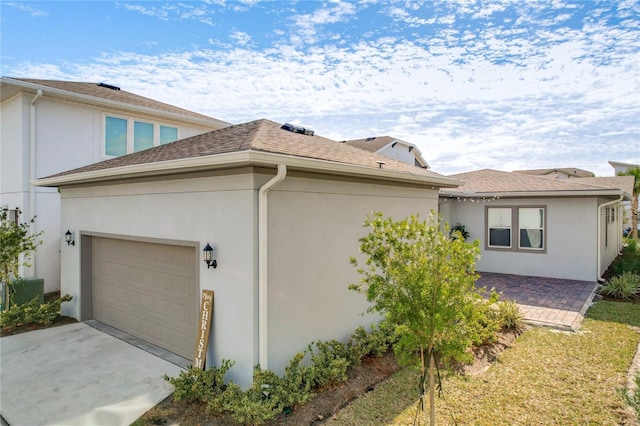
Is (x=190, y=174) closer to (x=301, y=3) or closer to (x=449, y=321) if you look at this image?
(x=449, y=321)

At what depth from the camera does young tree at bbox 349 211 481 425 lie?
12.2 ft

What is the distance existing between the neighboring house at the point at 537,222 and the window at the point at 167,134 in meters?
10.6

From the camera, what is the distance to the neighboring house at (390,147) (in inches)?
957

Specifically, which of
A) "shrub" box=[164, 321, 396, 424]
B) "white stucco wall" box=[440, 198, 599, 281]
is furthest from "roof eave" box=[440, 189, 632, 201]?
"shrub" box=[164, 321, 396, 424]

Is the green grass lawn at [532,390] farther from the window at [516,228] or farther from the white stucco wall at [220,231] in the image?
the window at [516,228]

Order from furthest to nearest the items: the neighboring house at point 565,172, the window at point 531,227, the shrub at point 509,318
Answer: the neighboring house at point 565,172, the window at point 531,227, the shrub at point 509,318

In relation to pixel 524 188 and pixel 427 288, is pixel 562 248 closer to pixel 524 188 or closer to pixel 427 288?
pixel 524 188

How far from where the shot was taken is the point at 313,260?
5832 millimetres

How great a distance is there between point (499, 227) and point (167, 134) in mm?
13214

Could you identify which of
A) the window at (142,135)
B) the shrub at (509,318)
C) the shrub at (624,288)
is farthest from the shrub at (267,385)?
the window at (142,135)

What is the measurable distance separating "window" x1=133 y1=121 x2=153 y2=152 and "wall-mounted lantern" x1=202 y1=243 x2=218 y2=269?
9.80m

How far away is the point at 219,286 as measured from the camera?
538 cm

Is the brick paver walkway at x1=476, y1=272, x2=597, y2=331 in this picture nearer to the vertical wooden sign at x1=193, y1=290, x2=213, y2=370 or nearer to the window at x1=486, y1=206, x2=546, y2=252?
the window at x1=486, y1=206, x2=546, y2=252

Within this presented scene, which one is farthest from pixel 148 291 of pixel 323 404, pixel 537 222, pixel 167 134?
pixel 537 222
